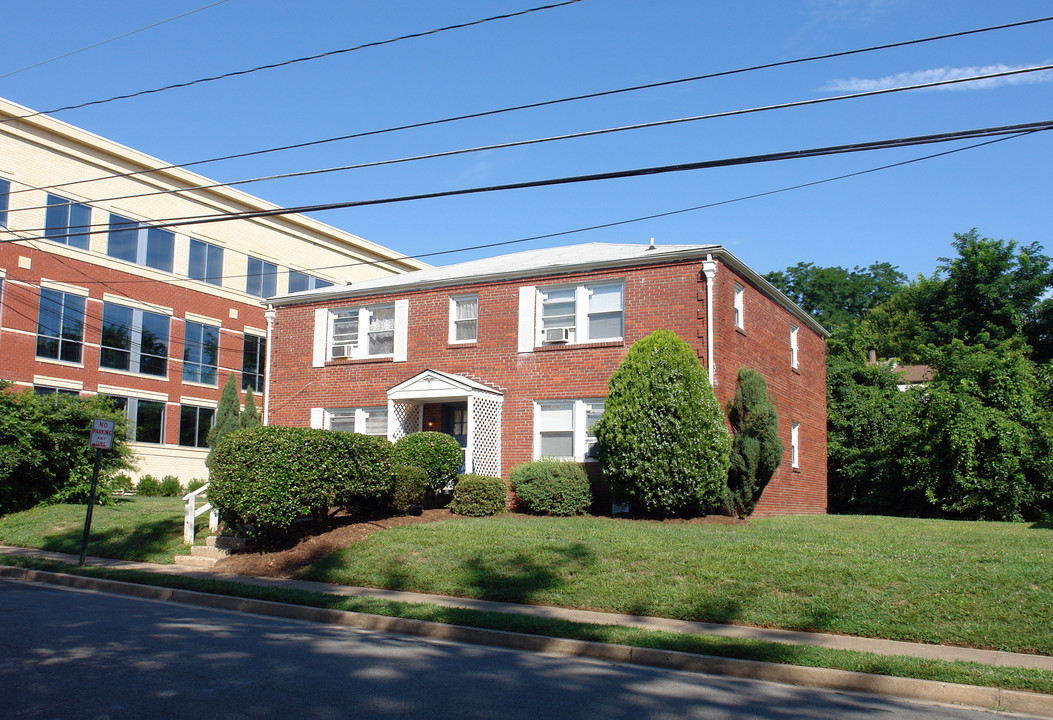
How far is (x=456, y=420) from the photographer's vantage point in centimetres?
2177

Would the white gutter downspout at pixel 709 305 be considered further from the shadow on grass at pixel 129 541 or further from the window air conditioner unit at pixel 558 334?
the shadow on grass at pixel 129 541

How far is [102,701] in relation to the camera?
19.4 feet

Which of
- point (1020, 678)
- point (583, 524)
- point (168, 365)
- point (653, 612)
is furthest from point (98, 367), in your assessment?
point (1020, 678)

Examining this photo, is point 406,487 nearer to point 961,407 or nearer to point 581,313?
point 581,313

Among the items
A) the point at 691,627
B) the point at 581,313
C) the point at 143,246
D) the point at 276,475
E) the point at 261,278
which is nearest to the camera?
the point at 691,627

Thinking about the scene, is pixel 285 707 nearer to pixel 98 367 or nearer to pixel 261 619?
pixel 261 619

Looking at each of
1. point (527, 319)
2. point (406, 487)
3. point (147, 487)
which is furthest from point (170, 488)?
point (406, 487)

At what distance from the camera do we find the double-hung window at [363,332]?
23.1 meters

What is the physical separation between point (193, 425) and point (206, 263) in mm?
6649

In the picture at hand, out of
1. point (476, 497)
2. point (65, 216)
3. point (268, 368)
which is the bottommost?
point (476, 497)

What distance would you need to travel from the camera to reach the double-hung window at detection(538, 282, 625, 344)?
785 inches

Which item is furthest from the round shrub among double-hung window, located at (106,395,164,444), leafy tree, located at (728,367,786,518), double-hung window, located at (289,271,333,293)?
double-hung window, located at (289,271,333,293)

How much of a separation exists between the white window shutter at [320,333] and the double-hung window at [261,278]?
1459 centimetres

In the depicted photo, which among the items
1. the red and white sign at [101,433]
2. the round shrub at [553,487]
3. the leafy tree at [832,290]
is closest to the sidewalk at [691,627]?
the red and white sign at [101,433]
